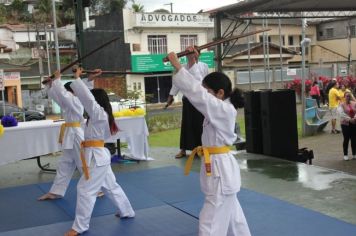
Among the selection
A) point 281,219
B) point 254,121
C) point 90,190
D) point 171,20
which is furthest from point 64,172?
point 171,20

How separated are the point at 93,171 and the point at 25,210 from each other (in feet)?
4.33

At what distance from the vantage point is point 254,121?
754 centimetres

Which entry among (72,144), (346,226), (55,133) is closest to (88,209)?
(72,144)

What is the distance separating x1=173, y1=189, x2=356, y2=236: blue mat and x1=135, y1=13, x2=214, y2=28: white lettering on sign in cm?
2081

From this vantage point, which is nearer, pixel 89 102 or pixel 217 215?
pixel 217 215

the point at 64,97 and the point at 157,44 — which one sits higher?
the point at 157,44

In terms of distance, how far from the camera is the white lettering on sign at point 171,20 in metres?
24.9

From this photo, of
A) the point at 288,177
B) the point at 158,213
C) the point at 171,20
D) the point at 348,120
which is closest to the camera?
the point at 158,213

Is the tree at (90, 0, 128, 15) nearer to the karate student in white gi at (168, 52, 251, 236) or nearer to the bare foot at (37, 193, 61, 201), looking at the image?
the bare foot at (37, 193, 61, 201)

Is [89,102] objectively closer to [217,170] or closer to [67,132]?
[67,132]

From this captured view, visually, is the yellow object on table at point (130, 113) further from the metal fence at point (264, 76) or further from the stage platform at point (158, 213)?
the metal fence at point (264, 76)

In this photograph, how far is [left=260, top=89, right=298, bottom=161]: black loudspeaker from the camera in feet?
23.4

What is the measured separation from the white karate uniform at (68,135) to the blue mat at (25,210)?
0.96ft

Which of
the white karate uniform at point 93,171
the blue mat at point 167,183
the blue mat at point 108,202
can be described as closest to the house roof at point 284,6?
the blue mat at point 167,183
